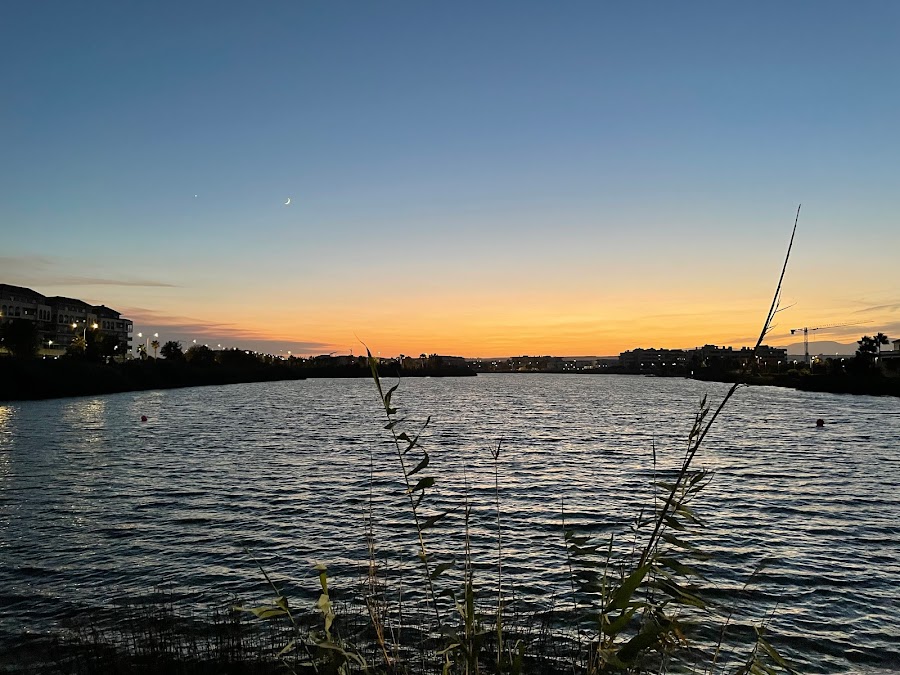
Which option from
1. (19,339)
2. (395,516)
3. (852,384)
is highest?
(19,339)

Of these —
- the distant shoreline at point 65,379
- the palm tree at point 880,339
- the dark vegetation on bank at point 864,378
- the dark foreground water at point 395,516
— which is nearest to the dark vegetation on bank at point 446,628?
the dark foreground water at point 395,516

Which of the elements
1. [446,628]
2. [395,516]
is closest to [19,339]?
[395,516]

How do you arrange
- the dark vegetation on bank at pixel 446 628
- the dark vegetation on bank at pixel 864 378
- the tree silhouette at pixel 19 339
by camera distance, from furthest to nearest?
the dark vegetation on bank at pixel 864 378
the tree silhouette at pixel 19 339
the dark vegetation on bank at pixel 446 628

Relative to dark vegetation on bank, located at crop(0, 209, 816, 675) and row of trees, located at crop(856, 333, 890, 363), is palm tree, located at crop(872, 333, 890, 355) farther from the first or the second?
dark vegetation on bank, located at crop(0, 209, 816, 675)

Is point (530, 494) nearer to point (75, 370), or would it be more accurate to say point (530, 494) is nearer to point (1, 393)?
point (1, 393)

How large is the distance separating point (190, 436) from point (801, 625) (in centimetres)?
5941

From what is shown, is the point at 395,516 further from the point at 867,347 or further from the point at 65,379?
the point at 867,347

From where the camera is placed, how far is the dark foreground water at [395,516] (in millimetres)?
18328

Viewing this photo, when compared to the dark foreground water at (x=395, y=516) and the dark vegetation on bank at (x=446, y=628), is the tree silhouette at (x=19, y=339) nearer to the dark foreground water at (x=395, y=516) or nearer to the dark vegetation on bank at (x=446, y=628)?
the dark foreground water at (x=395, y=516)

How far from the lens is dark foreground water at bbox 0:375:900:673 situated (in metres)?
18.3

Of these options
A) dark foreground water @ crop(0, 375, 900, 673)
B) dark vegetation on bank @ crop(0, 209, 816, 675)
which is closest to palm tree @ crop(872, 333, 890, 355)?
dark foreground water @ crop(0, 375, 900, 673)

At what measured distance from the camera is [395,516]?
2905 centimetres

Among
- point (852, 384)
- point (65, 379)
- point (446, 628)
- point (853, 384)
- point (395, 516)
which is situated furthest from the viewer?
point (852, 384)

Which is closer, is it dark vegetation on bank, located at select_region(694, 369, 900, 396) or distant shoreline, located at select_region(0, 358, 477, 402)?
distant shoreline, located at select_region(0, 358, 477, 402)
